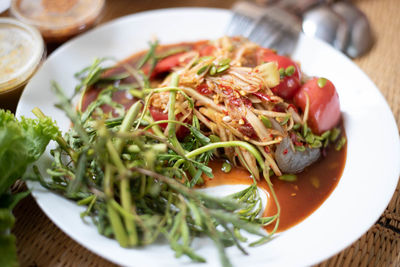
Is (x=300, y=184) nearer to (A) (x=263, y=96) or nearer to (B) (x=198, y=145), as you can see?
(A) (x=263, y=96)

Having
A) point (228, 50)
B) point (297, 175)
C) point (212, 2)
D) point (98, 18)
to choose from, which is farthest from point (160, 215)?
point (212, 2)

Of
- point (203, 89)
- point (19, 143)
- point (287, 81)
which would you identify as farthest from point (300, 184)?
point (19, 143)

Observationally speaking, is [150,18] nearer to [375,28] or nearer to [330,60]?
[330,60]

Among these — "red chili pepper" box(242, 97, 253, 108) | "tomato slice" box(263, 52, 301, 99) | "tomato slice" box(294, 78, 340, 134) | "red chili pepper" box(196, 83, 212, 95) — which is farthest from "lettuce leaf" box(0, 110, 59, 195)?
"tomato slice" box(294, 78, 340, 134)

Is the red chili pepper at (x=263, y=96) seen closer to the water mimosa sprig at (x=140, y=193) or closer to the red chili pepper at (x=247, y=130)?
the red chili pepper at (x=247, y=130)

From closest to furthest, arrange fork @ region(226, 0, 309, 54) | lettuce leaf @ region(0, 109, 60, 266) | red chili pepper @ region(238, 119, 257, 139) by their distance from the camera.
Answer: lettuce leaf @ region(0, 109, 60, 266), red chili pepper @ region(238, 119, 257, 139), fork @ region(226, 0, 309, 54)

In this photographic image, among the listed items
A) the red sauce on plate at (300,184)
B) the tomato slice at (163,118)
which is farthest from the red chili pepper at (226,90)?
the red sauce on plate at (300,184)

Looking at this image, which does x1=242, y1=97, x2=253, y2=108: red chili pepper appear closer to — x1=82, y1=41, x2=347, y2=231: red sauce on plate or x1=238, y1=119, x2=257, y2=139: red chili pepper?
x1=238, y1=119, x2=257, y2=139: red chili pepper
